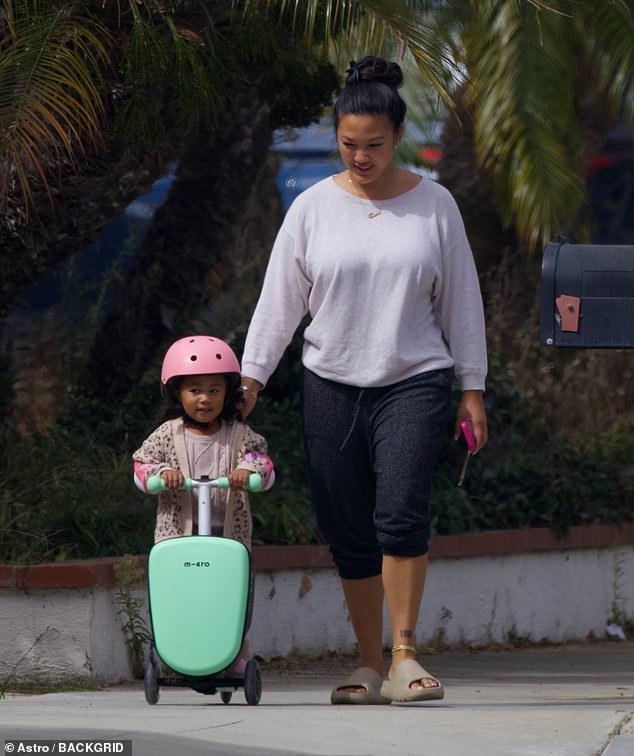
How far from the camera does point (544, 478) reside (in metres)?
9.60

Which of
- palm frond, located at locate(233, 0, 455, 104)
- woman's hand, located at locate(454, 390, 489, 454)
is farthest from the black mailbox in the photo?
woman's hand, located at locate(454, 390, 489, 454)

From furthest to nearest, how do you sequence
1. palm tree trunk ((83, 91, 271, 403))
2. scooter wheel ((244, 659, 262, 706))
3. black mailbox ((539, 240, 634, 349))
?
1. palm tree trunk ((83, 91, 271, 403))
2. black mailbox ((539, 240, 634, 349))
3. scooter wheel ((244, 659, 262, 706))

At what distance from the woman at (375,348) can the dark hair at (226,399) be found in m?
0.04

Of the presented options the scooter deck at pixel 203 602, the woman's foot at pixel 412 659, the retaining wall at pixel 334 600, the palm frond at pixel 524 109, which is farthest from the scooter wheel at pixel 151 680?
the palm frond at pixel 524 109

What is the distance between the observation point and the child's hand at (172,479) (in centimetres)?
554

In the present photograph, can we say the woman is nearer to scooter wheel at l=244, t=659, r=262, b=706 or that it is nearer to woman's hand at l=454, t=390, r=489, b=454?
woman's hand at l=454, t=390, r=489, b=454

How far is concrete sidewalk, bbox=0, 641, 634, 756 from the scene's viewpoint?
4.71 m

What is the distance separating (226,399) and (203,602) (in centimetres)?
71

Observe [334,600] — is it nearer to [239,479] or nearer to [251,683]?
[251,683]

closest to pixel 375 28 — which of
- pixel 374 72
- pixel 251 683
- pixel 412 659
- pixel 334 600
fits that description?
pixel 374 72

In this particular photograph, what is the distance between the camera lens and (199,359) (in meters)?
5.73

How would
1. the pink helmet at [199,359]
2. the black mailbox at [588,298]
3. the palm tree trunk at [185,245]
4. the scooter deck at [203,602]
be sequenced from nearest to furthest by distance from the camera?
the scooter deck at [203,602]
the pink helmet at [199,359]
the black mailbox at [588,298]
the palm tree trunk at [185,245]

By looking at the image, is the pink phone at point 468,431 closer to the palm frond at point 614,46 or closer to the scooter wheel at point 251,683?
the scooter wheel at point 251,683

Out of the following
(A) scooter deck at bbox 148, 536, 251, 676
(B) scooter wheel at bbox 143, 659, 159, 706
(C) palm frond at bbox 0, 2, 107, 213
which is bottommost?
(B) scooter wheel at bbox 143, 659, 159, 706
